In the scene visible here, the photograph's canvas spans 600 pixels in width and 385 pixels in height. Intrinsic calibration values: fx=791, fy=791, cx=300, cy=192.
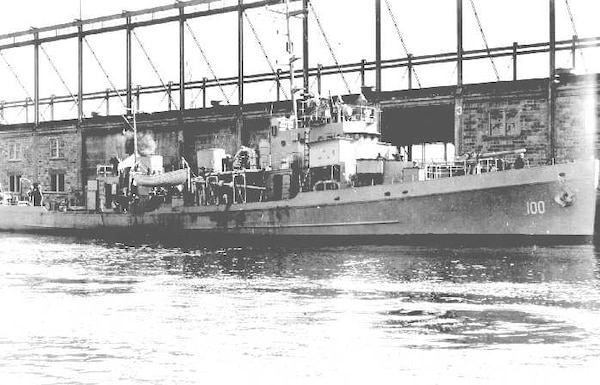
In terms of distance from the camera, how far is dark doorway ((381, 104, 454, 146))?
4109 centimetres

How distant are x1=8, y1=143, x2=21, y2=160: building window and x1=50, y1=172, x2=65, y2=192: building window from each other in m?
5.06

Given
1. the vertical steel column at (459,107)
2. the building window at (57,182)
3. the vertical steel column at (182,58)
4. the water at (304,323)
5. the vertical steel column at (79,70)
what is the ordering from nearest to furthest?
1. the water at (304,323)
2. the vertical steel column at (459,107)
3. the vertical steel column at (182,58)
4. the vertical steel column at (79,70)
5. the building window at (57,182)

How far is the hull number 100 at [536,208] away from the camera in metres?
29.9

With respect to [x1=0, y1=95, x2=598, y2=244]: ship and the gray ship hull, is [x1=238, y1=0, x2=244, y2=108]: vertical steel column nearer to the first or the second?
[x1=0, y1=95, x2=598, y2=244]: ship

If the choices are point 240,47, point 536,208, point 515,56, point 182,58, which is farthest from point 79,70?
point 536,208

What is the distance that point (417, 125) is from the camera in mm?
44375

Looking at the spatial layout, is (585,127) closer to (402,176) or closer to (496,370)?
(402,176)

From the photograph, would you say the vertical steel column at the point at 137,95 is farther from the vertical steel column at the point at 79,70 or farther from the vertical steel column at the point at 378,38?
the vertical steel column at the point at 378,38

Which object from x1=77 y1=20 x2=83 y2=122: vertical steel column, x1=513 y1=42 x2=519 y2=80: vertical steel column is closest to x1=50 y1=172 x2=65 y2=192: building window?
x1=77 y1=20 x2=83 y2=122: vertical steel column

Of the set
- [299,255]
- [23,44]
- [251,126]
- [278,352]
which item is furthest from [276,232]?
[23,44]

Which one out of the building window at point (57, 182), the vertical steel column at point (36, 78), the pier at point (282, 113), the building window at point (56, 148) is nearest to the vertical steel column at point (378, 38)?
→ the pier at point (282, 113)

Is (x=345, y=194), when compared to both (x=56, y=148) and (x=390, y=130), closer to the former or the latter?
(x=390, y=130)

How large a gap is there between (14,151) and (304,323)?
5509 cm

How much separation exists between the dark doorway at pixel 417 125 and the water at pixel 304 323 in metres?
19.1
